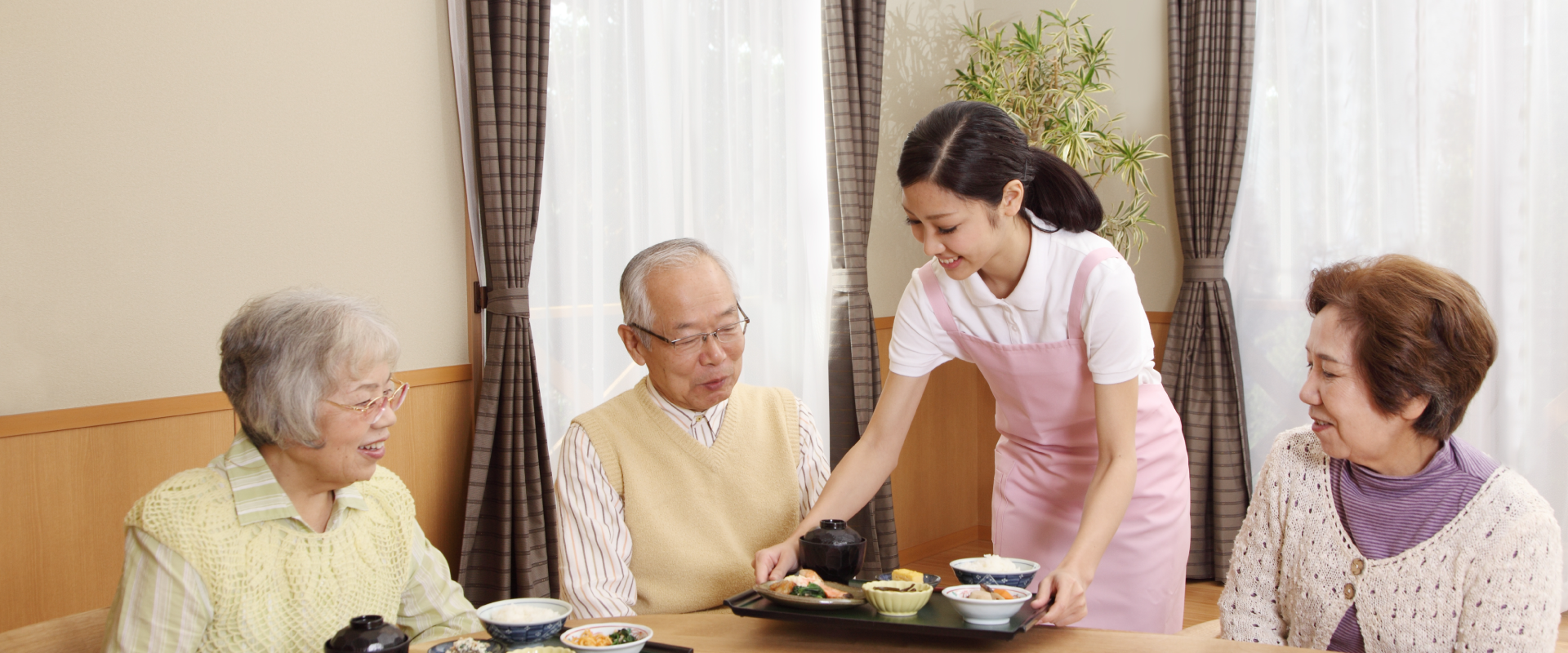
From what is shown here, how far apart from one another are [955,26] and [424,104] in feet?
8.63

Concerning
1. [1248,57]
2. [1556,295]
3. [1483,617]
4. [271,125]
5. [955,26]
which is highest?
[955,26]

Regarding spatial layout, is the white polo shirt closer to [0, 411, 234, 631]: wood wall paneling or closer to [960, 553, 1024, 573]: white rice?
[960, 553, 1024, 573]: white rice

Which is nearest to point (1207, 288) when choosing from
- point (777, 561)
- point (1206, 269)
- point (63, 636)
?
point (1206, 269)

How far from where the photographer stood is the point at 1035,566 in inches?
61.5

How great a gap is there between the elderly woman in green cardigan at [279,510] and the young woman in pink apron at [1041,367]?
62 cm

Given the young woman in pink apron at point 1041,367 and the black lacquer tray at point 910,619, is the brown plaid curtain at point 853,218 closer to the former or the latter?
the young woman in pink apron at point 1041,367

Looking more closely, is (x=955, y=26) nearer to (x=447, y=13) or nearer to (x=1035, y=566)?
(x=447, y=13)

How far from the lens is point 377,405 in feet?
5.29

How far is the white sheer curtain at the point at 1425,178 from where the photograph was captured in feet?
12.1

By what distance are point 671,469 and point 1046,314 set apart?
73 cm

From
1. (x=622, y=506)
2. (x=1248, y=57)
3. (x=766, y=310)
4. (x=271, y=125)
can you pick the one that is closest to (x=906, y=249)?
(x=766, y=310)

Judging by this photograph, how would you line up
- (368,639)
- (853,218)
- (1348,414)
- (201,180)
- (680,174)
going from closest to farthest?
1. (368,639)
2. (1348,414)
3. (201,180)
4. (680,174)
5. (853,218)

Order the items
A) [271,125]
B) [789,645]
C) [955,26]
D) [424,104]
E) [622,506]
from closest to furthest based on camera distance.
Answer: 1. [789,645]
2. [622,506]
3. [271,125]
4. [424,104]
5. [955,26]

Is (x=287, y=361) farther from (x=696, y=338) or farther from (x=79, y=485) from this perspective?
(x=79, y=485)
